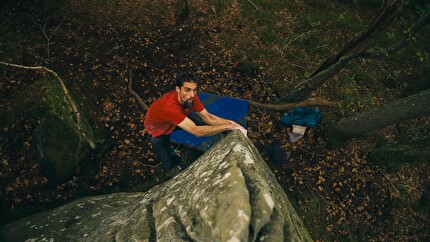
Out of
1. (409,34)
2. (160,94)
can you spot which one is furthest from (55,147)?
(409,34)

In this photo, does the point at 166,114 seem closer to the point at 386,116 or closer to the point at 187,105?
the point at 187,105

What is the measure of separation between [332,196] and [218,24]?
6040 mm

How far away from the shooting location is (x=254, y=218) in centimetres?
261

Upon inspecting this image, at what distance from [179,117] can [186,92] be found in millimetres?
417

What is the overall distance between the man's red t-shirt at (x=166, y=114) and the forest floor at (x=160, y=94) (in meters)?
1.55

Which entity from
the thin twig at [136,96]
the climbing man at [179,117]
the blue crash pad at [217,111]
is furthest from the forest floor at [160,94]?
the climbing man at [179,117]

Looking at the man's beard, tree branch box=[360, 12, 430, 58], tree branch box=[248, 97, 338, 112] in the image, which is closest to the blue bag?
tree branch box=[248, 97, 338, 112]

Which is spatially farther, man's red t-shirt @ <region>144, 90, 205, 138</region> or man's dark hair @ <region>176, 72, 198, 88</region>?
man's red t-shirt @ <region>144, 90, 205, 138</region>

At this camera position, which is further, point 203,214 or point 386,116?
point 386,116

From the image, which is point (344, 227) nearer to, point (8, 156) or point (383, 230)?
point (383, 230)

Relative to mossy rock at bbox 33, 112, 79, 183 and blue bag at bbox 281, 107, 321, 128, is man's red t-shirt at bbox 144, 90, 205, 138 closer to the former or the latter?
mossy rock at bbox 33, 112, 79, 183

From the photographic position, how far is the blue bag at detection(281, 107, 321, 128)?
7.25m

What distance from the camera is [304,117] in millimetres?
7316

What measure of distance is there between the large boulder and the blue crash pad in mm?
2256
